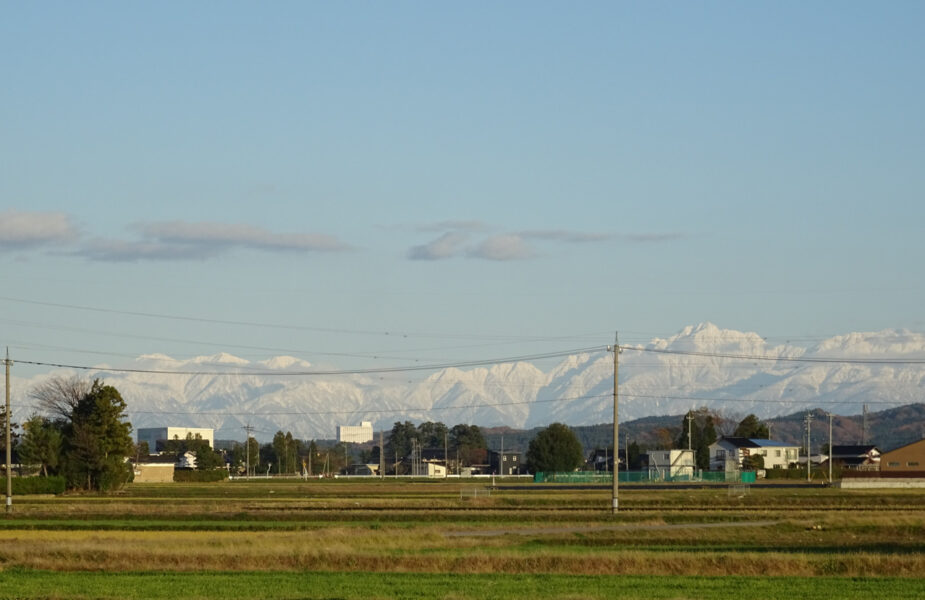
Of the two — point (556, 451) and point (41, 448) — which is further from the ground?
point (41, 448)

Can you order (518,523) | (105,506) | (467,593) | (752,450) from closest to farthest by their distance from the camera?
(467,593) → (518,523) → (105,506) → (752,450)

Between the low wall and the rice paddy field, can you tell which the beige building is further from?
the rice paddy field

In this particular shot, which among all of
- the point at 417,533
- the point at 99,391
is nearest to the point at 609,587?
the point at 417,533

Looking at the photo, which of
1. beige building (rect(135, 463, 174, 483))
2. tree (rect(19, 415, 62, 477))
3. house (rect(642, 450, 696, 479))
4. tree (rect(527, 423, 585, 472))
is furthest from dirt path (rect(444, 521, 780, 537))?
tree (rect(527, 423, 585, 472))

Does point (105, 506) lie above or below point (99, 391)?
below

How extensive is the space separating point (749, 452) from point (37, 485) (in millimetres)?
108546

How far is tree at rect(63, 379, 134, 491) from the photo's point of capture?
11725 centimetres

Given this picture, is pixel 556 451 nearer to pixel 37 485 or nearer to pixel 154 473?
pixel 154 473

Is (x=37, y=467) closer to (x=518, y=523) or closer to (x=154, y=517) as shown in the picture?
(x=154, y=517)

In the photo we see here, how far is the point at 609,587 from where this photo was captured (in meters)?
34.0

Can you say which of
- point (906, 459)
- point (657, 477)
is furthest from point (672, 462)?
point (906, 459)

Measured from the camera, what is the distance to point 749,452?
187875 mm

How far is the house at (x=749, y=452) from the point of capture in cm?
18738

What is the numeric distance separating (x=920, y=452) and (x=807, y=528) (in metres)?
127
